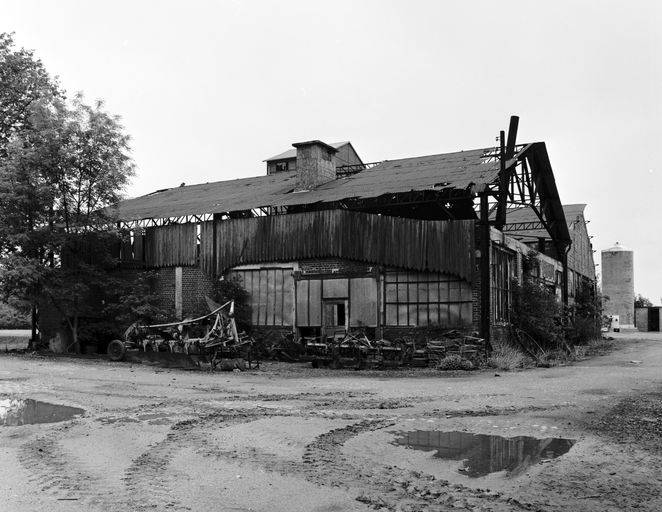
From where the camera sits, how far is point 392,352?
18.4 meters

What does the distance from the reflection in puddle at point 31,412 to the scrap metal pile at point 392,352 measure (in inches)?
370

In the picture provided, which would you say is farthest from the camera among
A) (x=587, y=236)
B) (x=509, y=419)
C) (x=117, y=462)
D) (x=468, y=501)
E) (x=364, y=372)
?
(x=587, y=236)

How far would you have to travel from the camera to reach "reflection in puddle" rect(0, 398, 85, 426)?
9.12 m

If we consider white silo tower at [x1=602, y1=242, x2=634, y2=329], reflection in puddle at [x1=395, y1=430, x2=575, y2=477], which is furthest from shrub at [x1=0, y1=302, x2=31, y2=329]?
white silo tower at [x1=602, y1=242, x2=634, y2=329]

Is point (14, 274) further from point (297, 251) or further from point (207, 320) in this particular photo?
point (297, 251)

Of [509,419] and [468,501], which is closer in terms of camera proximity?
[468,501]

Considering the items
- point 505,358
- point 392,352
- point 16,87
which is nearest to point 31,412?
point 392,352

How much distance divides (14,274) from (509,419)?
60.9 ft

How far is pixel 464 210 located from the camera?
79.7ft

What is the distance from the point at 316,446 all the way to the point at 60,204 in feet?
64.1

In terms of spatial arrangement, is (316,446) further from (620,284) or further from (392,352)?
(620,284)

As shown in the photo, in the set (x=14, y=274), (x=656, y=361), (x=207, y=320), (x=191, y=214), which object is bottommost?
(x=656, y=361)

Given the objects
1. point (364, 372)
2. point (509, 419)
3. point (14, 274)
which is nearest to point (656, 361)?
point (364, 372)

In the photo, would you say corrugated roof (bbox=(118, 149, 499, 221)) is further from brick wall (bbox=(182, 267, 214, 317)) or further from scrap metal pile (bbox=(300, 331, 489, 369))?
scrap metal pile (bbox=(300, 331, 489, 369))
